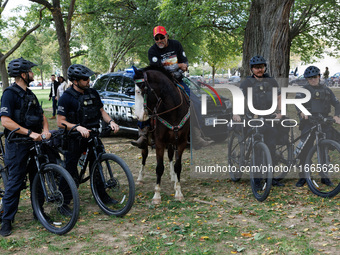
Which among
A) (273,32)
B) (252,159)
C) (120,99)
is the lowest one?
(252,159)

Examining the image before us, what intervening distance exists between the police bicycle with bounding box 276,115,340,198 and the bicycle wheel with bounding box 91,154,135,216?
9.44 feet

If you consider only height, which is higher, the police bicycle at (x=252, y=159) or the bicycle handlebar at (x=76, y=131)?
the bicycle handlebar at (x=76, y=131)

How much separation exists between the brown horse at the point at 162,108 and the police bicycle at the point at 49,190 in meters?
1.53

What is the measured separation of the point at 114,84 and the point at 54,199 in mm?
7422

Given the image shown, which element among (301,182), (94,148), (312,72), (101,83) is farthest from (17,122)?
(101,83)

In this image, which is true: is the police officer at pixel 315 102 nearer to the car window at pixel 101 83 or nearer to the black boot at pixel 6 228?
the black boot at pixel 6 228

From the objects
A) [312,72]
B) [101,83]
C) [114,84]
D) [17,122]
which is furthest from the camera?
[101,83]

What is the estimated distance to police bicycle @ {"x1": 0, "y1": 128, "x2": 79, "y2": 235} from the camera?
15.4 feet

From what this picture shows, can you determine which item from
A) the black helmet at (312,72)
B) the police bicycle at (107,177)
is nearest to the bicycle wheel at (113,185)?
the police bicycle at (107,177)

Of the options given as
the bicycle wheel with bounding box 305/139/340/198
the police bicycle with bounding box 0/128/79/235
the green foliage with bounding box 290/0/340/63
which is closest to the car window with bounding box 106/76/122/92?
the police bicycle with bounding box 0/128/79/235

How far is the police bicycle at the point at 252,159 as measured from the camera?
5781 millimetres

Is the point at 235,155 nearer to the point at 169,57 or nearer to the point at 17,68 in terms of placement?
the point at 169,57

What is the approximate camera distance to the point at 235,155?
693 centimetres

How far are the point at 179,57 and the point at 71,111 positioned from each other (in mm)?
2274
